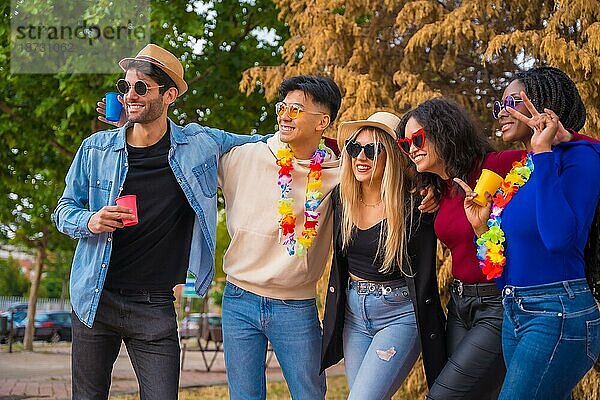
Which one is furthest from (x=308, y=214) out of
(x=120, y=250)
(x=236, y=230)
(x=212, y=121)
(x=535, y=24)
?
(x=212, y=121)

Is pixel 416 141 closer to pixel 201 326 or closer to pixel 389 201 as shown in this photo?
pixel 389 201

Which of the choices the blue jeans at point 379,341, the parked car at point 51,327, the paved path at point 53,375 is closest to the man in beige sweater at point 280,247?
the blue jeans at point 379,341

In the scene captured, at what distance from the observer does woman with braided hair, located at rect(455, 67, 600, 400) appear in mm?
2959

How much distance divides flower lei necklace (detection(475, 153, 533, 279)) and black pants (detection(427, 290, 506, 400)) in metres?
0.26

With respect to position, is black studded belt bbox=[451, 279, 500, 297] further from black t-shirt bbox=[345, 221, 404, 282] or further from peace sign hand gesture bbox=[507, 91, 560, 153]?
peace sign hand gesture bbox=[507, 91, 560, 153]

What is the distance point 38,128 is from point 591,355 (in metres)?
9.21

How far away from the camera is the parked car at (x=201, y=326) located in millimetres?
15984

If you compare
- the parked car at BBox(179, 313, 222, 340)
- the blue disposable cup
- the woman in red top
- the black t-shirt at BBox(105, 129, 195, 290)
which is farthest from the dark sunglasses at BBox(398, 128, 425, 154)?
Result: the parked car at BBox(179, 313, 222, 340)

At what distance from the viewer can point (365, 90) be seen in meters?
8.18

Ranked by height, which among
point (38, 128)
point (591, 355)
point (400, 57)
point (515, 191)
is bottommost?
point (591, 355)

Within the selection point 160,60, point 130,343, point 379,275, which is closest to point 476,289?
point 379,275

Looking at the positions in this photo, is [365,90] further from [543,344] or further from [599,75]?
[543,344]

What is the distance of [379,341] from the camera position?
3.82 meters

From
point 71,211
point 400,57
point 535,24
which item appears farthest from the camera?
point 400,57
